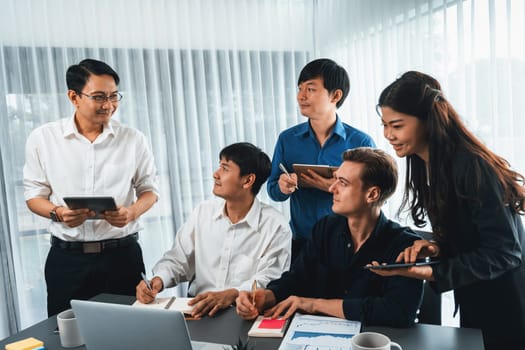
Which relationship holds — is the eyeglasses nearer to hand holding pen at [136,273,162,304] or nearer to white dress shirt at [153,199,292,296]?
white dress shirt at [153,199,292,296]

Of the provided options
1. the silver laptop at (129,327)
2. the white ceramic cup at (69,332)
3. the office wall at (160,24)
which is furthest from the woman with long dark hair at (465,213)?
the office wall at (160,24)

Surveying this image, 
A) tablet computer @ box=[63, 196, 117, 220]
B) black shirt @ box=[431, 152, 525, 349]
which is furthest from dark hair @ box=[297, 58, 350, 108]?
tablet computer @ box=[63, 196, 117, 220]

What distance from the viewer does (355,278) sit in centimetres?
170

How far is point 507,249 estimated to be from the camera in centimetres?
142

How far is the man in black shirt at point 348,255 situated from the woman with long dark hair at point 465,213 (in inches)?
5.3

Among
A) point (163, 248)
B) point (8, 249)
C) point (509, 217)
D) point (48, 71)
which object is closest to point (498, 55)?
point (509, 217)

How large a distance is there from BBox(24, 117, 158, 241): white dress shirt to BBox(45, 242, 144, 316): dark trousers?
9 centimetres

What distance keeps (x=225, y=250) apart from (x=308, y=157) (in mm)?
760

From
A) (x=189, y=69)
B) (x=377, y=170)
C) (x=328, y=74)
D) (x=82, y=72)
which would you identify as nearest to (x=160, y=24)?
(x=189, y=69)

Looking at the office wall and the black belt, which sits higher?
the office wall

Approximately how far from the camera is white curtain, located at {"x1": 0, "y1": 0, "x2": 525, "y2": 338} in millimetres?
3141

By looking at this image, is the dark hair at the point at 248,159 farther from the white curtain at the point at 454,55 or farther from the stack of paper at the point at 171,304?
the white curtain at the point at 454,55

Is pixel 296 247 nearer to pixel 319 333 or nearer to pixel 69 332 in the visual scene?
pixel 319 333

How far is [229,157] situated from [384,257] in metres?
0.90
